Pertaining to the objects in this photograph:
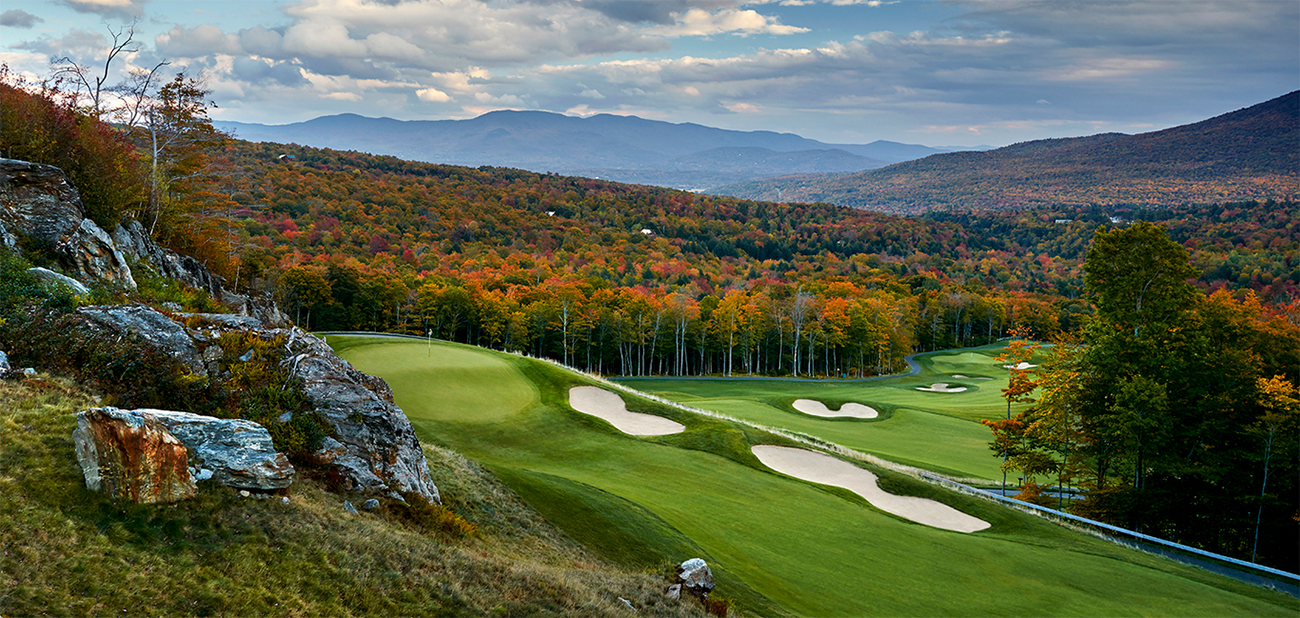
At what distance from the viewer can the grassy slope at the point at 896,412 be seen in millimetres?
28672

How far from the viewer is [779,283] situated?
96812 mm

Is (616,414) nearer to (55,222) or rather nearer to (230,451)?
(55,222)

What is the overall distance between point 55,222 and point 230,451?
382 inches

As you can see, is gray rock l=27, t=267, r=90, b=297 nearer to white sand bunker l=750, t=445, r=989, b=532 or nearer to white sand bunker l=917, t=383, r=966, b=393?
white sand bunker l=750, t=445, r=989, b=532

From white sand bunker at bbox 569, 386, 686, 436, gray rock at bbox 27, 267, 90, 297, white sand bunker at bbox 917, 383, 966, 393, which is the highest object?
gray rock at bbox 27, 267, 90, 297

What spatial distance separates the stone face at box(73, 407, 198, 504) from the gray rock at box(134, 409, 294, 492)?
41cm

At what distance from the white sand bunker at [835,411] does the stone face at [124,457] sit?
33245mm

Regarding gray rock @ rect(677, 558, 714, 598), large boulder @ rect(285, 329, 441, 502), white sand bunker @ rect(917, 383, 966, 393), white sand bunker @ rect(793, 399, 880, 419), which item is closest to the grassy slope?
white sand bunker @ rect(793, 399, 880, 419)

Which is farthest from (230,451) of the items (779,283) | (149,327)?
(779,283)

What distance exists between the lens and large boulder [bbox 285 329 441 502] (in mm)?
10109

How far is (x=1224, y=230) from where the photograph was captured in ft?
452

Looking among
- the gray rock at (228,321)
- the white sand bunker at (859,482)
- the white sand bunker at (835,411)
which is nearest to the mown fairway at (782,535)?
the white sand bunker at (859,482)

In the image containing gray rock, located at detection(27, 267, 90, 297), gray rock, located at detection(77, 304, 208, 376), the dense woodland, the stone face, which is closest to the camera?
the stone face

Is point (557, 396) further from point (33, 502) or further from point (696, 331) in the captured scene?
point (696, 331)
